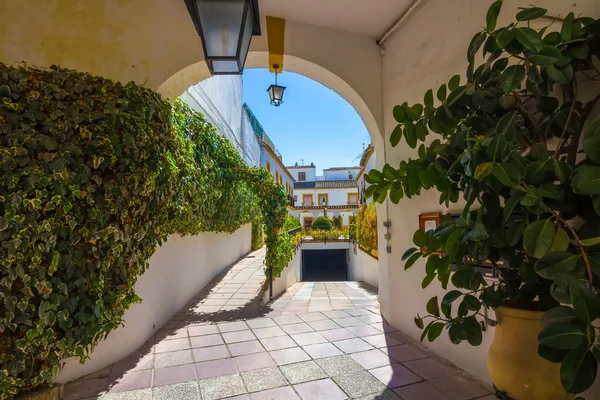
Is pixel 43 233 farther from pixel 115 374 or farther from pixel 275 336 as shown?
pixel 275 336

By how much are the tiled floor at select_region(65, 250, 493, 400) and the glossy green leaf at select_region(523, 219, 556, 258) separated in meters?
1.51

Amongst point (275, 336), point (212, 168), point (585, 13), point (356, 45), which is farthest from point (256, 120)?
point (585, 13)

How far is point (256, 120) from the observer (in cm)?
1545

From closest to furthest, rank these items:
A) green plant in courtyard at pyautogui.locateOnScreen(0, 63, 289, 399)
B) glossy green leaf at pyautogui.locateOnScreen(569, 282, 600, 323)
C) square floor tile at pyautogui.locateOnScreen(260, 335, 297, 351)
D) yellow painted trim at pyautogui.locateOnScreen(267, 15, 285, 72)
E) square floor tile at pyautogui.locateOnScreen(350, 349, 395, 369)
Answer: glossy green leaf at pyautogui.locateOnScreen(569, 282, 600, 323)
green plant in courtyard at pyautogui.locateOnScreen(0, 63, 289, 399)
square floor tile at pyautogui.locateOnScreen(350, 349, 395, 369)
square floor tile at pyautogui.locateOnScreen(260, 335, 297, 351)
yellow painted trim at pyautogui.locateOnScreen(267, 15, 285, 72)

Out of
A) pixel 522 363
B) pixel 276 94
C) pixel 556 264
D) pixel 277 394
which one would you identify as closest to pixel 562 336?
pixel 556 264

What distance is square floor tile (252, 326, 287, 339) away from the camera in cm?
306

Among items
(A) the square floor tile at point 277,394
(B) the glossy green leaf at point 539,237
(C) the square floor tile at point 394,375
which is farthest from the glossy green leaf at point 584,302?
(A) the square floor tile at point 277,394

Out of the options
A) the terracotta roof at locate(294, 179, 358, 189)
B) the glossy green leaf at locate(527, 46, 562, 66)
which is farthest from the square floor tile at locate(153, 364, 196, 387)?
the terracotta roof at locate(294, 179, 358, 189)

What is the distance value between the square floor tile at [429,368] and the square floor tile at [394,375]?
62 mm

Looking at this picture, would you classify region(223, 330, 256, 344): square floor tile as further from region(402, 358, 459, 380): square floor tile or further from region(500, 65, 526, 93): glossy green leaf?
region(500, 65, 526, 93): glossy green leaf

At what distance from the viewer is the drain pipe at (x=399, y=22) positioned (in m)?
2.79

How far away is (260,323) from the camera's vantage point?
349cm

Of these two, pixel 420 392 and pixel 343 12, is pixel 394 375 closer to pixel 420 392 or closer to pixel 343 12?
pixel 420 392

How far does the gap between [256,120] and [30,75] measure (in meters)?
14.0
